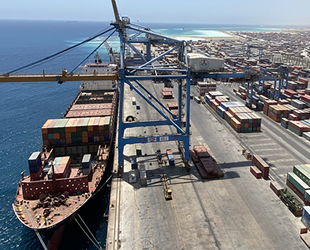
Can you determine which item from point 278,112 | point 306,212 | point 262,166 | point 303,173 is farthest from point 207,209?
point 278,112

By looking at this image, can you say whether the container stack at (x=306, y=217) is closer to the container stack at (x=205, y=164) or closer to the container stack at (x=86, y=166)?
the container stack at (x=205, y=164)

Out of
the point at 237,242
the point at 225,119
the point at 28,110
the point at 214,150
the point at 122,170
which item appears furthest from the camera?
the point at 28,110

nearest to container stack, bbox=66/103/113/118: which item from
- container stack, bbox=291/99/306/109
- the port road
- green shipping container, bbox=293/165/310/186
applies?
the port road

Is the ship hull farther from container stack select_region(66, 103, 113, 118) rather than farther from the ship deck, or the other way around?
container stack select_region(66, 103, 113, 118)

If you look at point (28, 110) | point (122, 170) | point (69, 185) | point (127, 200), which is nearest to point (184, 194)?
point (127, 200)

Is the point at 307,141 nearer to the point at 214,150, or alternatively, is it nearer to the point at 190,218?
the point at 214,150
